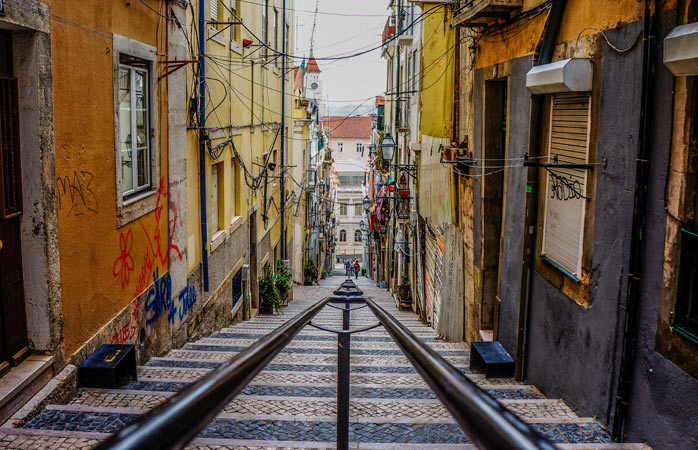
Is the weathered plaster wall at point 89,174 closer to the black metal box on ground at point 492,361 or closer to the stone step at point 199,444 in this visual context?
the stone step at point 199,444

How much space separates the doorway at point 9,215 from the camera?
166 inches

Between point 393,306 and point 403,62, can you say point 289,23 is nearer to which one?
point 403,62

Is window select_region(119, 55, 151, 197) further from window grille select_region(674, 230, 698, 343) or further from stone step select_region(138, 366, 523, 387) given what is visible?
window grille select_region(674, 230, 698, 343)

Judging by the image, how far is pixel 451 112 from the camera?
438 inches

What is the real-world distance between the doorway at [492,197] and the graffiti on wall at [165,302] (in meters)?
4.22

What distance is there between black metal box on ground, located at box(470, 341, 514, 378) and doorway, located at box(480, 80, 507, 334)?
1.59 m

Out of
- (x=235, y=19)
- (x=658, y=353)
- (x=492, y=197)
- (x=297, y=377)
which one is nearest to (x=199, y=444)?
(x=297, y=377)

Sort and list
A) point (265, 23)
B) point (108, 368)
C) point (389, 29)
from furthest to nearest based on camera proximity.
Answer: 1. point (389, 29)
2. point (265, 23)
3. point (108, 368)

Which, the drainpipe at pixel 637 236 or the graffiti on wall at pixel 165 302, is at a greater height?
the drainpipe at pixel 637 236

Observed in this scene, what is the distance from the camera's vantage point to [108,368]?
5.00 m

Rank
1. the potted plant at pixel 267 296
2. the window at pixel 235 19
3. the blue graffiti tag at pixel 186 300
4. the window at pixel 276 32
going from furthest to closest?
the window at pixel 276 32
the potted plant at pixel 267 296
the window at pixel 235 19
the blue graffiti tag at pixel 186 300

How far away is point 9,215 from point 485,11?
5.42m

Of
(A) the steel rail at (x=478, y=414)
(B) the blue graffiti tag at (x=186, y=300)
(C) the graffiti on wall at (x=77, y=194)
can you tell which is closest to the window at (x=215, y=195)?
(B) the blue graffiti tag at (x=186, y=300)

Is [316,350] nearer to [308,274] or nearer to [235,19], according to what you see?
[235,19]
